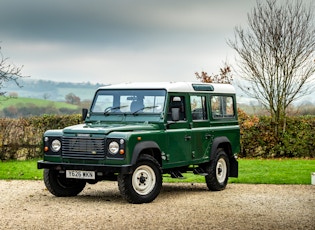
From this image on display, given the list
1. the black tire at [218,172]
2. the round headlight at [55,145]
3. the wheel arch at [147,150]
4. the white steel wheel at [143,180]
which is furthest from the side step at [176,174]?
the round headlight at [55,145]

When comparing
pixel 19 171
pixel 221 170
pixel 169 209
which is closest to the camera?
pixel 169 209

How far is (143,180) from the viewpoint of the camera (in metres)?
12.1

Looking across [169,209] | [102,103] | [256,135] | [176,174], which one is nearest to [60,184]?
[102,103]

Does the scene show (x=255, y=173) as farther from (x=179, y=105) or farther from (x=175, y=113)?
(x=175, y=113)

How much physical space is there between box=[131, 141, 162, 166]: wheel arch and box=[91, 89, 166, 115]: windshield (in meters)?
0.82

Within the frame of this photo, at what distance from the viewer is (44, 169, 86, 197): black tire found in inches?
511

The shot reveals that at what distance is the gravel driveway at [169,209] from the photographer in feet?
32.5

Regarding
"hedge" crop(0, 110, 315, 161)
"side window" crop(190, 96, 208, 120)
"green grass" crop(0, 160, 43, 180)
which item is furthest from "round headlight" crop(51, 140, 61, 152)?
"hedge" crop(0, 110, 315, 161)

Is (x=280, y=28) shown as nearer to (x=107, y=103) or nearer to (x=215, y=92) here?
(x=215, y=92)

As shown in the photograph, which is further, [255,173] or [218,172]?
[255,173]

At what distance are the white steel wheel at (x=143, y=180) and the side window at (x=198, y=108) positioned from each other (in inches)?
81.9

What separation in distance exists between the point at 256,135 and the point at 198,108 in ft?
38.7

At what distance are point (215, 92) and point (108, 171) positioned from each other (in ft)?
13.4

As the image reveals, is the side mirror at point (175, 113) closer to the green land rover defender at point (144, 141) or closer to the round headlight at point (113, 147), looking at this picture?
the green land rover defender at point (144, 141)
